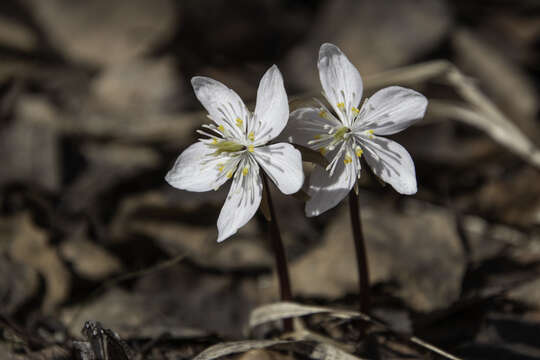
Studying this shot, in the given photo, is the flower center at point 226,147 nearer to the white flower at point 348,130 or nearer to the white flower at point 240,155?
the white flower at point 240,155

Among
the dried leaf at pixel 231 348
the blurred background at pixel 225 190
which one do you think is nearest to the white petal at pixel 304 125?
the dried leaf at pixel 231 348

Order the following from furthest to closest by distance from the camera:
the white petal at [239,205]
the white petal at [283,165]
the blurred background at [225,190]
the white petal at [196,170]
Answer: the blurred background at [225,190] → the white petal at [196,170] → the white petal at [239,205] → the white petal at [283,165]

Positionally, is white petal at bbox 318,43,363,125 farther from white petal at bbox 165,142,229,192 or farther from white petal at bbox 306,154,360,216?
white petal at bbox 165,142,229,192

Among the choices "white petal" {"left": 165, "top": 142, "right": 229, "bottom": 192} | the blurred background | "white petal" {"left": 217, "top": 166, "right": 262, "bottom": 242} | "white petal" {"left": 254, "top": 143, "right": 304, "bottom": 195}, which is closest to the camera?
"white petal" {"left": 254, "top": 143, "right": 304, "bottom": 195}

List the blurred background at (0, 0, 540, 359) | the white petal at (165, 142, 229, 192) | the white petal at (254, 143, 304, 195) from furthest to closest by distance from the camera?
the blurred background at (0, 0, 540, 359)
the white petal at (165, 142, 229, 192)
the white petal at (254, 143, 304, 195)

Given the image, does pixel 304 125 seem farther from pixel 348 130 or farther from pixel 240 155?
pixel 240 155

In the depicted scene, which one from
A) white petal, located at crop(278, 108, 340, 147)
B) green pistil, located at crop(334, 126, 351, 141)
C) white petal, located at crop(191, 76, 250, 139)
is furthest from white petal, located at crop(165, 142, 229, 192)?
green pistil, located at crop(334, 126, 351, 141)

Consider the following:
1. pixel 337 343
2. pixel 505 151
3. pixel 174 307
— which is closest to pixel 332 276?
pixel 337 343

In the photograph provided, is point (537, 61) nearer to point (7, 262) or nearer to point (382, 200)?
point (382, 200)
